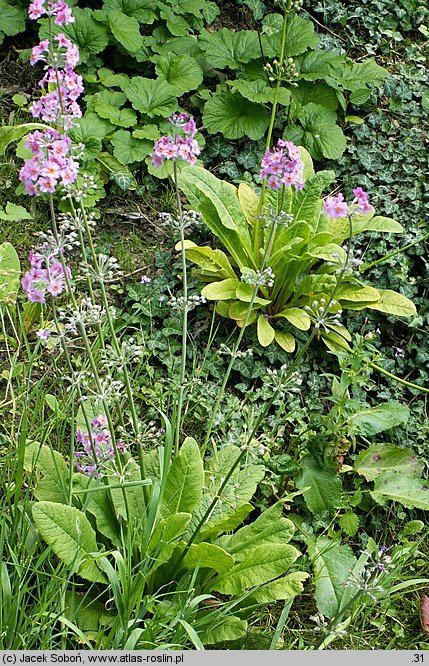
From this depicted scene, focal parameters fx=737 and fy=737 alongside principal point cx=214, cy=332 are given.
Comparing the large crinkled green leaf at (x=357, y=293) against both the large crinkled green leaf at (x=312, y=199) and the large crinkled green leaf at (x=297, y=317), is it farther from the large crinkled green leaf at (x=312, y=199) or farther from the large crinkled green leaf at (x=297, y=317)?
the large crinkled green leaf at (x=312, y=199)

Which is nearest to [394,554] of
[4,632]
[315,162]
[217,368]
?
[217,368]

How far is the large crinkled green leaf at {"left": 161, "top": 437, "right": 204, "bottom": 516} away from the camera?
242 cm

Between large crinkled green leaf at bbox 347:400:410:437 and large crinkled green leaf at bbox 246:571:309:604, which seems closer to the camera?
large crinkled green leaf at bbox 246:571:309:604

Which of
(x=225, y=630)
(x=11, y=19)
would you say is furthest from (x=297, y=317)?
(x=11, y=19)

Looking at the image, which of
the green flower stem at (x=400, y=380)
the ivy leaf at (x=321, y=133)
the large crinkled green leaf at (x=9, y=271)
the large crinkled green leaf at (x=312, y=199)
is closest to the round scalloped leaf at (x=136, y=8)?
the ivy leaf at (x=321, y=133)

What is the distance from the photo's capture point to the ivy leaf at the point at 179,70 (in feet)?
13.0

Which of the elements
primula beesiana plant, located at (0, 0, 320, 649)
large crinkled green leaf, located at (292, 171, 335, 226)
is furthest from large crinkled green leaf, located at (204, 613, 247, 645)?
large crinkled green leaf, located at (292, 171, 335, 226)

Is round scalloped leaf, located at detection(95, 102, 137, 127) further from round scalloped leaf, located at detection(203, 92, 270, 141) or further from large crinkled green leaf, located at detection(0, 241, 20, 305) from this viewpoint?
large crinkled green leaf, located at detection(0, 241, 20, 305)

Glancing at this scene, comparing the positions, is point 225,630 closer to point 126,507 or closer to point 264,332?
point 126,507

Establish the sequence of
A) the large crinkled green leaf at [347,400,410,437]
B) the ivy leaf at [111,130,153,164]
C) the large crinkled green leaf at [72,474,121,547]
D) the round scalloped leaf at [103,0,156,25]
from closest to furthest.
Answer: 1. the large crinkled green leaf at [72,474,121,547]
2. the large crinkled green leaf at [347,400,410,437]
3. the ivy leaf at [111,130,153,164]
4. the round scalloped leaf at [103,0,156,25]

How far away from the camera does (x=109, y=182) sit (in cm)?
391

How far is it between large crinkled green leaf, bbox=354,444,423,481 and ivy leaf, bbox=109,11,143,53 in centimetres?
242

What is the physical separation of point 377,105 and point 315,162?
71cm

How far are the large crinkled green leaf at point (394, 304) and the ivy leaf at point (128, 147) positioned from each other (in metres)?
1.40
